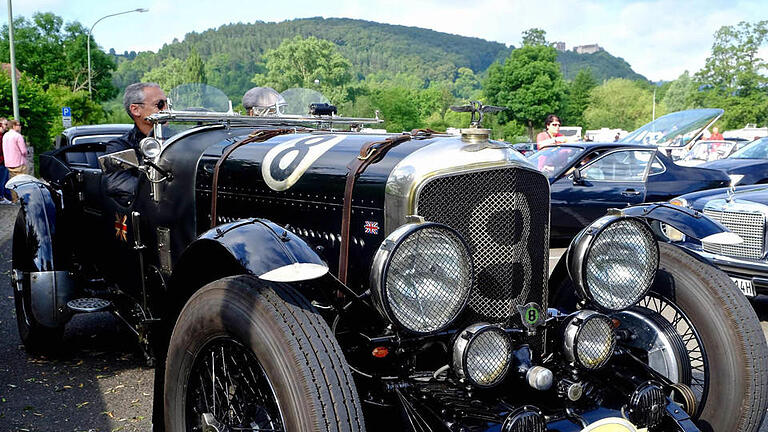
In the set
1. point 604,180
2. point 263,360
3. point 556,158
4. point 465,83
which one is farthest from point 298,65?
point 465,83

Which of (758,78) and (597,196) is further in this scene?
(758,78)

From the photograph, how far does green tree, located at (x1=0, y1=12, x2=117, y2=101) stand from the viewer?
49312 mm

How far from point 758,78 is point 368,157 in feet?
168

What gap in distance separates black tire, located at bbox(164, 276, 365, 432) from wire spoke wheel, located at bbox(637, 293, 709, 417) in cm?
153

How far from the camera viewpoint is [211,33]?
601 ft

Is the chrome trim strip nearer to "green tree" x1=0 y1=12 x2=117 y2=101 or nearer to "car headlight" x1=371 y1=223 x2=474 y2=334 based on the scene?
"car headlight" x1=371 y1=223 x2=474 y2=334

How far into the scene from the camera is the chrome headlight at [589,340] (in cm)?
244

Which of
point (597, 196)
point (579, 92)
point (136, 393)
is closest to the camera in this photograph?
point (136, 393)

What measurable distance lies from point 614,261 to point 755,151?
10.9 m

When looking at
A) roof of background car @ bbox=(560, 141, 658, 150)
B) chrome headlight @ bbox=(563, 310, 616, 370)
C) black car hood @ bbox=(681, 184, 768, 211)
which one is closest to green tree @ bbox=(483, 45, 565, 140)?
roof of background car @ bbox=(560, 141, 658, 150)

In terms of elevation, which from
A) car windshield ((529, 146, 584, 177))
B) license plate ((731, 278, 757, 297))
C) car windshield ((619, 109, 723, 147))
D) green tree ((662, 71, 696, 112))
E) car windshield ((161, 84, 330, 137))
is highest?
green tree ((662, 71, 696, 112))

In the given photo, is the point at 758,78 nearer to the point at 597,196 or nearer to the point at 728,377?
the point at 597,196

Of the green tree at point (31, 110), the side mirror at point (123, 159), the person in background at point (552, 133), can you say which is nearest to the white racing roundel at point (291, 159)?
the side mirror at point (123, 159)

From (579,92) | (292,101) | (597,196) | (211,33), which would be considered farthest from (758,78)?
(211,33)
